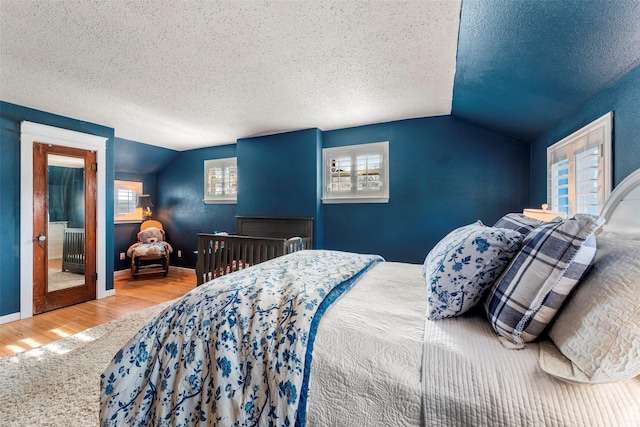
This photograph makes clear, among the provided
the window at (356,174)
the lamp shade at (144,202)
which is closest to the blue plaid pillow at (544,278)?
the window at (356,174)

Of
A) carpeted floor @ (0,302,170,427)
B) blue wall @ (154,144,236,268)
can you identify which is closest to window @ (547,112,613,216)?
carpeted floor @ (0,302,170,427)

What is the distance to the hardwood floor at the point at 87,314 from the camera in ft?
8.20

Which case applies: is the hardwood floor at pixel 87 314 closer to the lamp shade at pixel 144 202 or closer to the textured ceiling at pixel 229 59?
the lamp shade at pixel 144 202

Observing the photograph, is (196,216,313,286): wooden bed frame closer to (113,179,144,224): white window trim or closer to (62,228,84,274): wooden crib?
(62,228,84,274): wooden crib

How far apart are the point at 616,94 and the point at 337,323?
2.19 meters

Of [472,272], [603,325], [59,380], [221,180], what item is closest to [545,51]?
[472,272]

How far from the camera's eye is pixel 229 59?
209cm

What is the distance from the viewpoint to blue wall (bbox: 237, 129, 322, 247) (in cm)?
384

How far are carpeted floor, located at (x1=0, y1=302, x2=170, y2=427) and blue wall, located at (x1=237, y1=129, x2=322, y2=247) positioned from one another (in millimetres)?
2305

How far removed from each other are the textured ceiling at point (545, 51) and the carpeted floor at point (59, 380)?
10.6 ft

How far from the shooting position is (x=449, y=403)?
722 mm

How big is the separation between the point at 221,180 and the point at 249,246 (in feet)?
7.00

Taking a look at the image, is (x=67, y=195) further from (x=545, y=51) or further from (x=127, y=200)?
(x=545, y=51)

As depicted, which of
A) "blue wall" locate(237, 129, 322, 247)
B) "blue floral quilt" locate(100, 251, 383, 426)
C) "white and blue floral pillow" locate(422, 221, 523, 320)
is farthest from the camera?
"blue wall" locate(237, 129, 322, 247)
